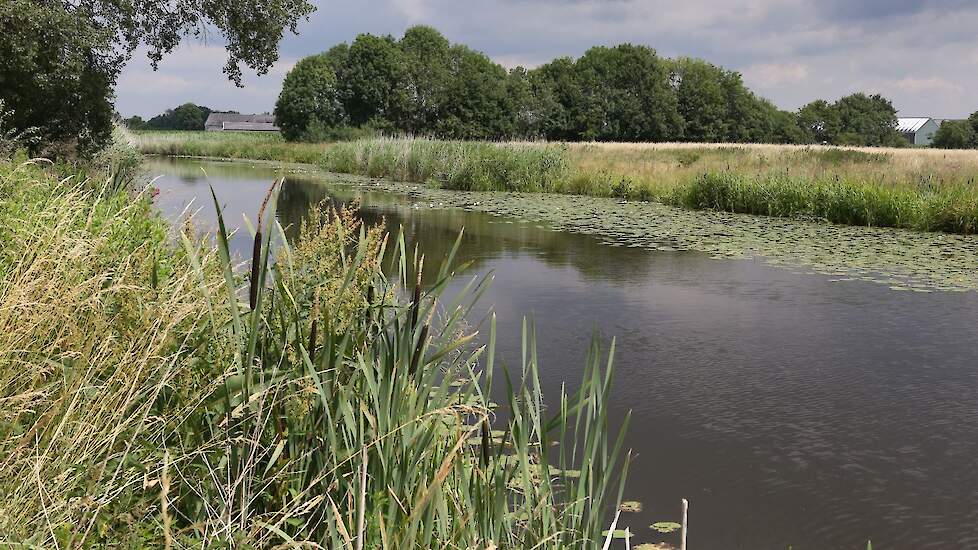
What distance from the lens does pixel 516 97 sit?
62000 mm

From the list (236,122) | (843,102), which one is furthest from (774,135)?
(236,122)

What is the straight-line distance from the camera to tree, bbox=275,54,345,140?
207 ft

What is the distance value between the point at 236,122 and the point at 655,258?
111 meters

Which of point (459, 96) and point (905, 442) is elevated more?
point (459, 96)

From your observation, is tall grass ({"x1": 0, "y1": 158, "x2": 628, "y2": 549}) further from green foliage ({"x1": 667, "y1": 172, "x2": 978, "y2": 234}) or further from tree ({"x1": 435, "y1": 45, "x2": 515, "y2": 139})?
tree ({"x1": 435, "y1": 45, "x2": 515, "y2": 139})

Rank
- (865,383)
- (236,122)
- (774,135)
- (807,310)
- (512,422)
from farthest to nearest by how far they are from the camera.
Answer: (236,122) < (774,135) < (807,310) < (865,383) < (512,422)

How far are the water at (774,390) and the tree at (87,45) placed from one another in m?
8.01

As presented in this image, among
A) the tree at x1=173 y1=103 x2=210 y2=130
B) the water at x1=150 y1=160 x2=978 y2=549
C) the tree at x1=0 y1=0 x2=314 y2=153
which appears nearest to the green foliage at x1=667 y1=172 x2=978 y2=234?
the water at x1=150 y1=160 x2=978 y2=549

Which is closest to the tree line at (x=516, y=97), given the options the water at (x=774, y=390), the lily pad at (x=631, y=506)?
the water at (x=774, y=390)

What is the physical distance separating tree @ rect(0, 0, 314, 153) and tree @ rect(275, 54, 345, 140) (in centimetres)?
4313

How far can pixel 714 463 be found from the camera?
4215 mm

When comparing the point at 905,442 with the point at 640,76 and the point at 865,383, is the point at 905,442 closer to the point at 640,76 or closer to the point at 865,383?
the point at 865,383

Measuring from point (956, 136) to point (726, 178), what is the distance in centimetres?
6354

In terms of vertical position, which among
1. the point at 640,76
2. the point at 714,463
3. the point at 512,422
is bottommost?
the point at 714,463
